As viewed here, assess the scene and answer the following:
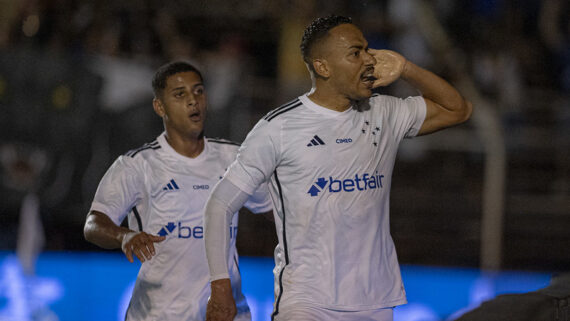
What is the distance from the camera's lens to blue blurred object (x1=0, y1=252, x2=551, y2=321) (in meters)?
7.25

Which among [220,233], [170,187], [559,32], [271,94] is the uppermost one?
[559,32]

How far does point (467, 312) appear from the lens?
122 inches

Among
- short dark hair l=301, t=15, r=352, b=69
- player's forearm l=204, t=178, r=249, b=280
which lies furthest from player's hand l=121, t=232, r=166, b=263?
short dark hair l=301, t=15, r=352, b=69

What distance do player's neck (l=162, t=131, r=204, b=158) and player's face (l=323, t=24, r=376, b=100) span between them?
4.05 feet

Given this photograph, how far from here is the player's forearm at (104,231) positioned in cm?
404

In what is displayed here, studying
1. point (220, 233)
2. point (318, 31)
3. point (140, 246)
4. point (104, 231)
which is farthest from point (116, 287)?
point (318, 31)

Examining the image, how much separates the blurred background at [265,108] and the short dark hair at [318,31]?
15.1 ft

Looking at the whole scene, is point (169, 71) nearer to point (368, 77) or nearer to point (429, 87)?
point (368, 77)

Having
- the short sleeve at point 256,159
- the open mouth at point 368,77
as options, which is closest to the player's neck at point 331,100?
the open mouth at point 368,77

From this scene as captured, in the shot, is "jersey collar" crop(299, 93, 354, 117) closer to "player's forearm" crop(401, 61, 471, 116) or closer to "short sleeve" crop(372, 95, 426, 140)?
"short sleeve" crop(372, 95, 426, 140)

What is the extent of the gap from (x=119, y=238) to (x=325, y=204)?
45.8 inches

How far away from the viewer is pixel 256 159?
3.70 metres

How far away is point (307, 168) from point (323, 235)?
13.6 inches

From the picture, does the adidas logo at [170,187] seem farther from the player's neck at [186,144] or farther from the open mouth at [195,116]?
the open mouth at [195,116]
